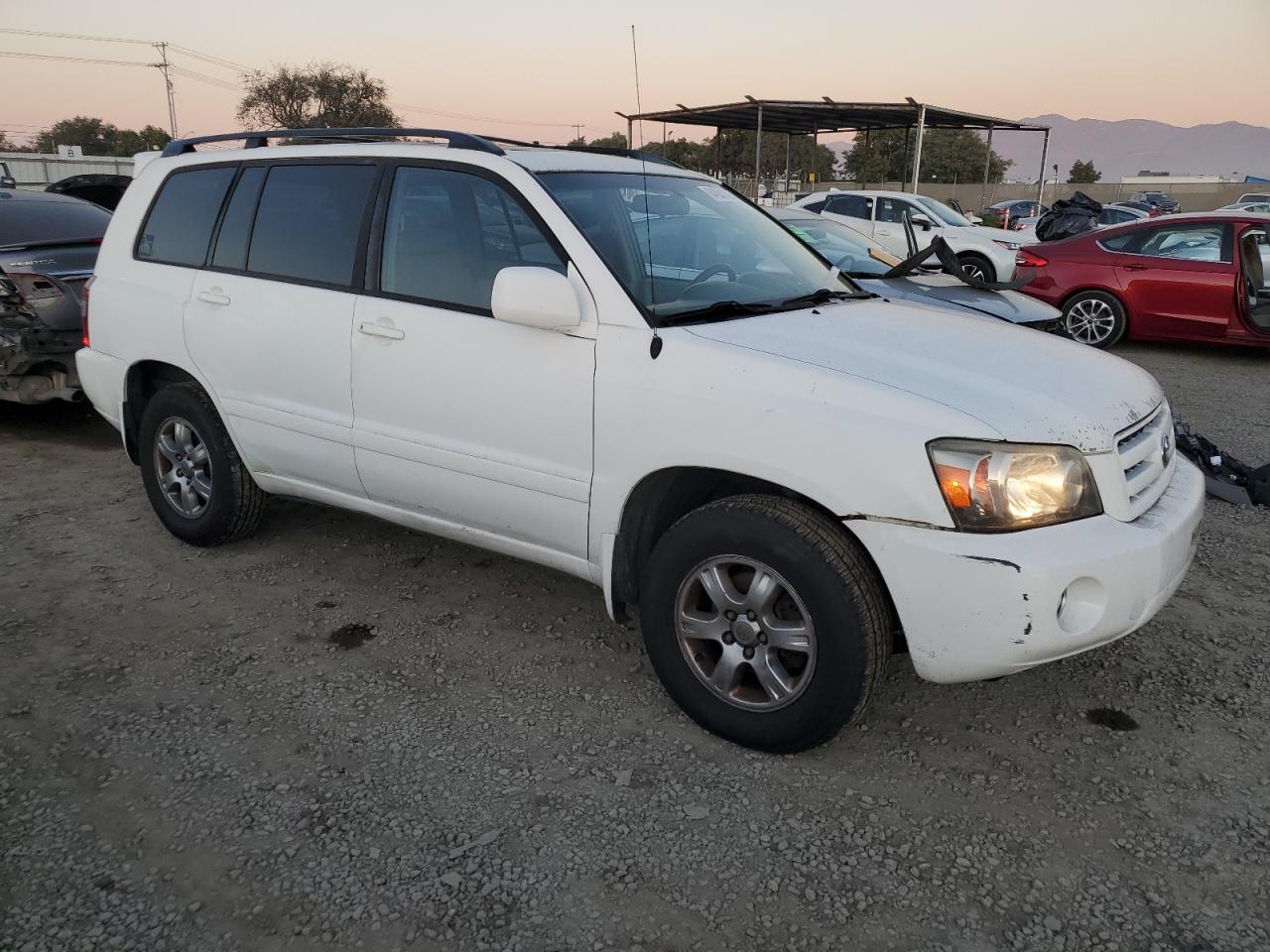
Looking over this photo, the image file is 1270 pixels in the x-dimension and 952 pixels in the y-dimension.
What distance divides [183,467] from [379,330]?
62.0 inches

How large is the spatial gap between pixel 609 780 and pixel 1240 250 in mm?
9042

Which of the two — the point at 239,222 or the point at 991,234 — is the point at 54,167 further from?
the point at 239,222

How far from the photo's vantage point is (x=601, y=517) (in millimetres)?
3061

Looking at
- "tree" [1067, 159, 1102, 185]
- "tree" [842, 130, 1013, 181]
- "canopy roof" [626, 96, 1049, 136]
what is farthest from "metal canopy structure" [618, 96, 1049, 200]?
"tree" [1067, 159, 1102, 185]

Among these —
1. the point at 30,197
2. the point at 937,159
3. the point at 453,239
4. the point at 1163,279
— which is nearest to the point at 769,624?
the point at 453,239

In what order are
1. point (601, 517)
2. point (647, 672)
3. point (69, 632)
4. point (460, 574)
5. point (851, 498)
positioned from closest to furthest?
point (851, 498), point (601, 517), point (647, 672), point (69, 632), point (460, 574)

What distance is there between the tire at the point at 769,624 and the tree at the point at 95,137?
241 feet

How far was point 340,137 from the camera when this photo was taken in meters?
3.93

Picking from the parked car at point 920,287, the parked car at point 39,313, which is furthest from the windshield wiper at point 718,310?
the parked car at point 39,313

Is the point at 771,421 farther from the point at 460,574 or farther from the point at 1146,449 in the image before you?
the point at 460,574

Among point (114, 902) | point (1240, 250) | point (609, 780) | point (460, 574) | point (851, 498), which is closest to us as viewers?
point (114, 902)

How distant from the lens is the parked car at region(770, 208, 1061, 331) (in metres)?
6.57

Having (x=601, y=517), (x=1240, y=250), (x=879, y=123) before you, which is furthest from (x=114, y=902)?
(x=879, y=123)

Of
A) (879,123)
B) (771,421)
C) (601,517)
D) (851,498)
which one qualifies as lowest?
(601,517)
